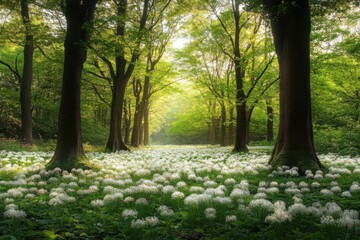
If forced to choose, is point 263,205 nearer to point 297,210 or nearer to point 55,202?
Result: point 297,210

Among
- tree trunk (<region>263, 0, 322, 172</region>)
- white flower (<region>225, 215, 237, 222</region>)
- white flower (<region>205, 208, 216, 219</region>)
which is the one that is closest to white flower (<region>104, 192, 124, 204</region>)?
white flower (<region>205, 208, 216, 219</region>)

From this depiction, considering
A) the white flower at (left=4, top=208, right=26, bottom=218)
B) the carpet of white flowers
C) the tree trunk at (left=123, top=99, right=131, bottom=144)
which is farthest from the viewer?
the tree trunk at (left=123, top=99, right=131, bottom=144)

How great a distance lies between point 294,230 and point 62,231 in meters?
3.13

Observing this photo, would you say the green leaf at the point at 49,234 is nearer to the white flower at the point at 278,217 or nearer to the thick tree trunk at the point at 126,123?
the white flower at the point at 278,217

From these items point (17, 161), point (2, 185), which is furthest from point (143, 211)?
point (17, 161)

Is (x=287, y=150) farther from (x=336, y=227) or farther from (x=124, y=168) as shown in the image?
(x=336, y=227)

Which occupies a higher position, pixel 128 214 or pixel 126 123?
pixel 126 123

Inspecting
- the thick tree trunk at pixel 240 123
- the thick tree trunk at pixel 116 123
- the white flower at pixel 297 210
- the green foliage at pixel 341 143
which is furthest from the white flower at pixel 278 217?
the thick tree trunk at pixel 116 123

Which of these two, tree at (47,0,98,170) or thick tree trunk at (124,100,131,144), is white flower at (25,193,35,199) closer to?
tree at (47,0,98,170)

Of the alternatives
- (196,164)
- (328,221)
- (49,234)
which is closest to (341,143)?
(196,164)

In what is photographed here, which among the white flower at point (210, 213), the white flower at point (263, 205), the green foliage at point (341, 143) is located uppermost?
the green foliage at point (341, 143)

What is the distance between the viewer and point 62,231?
14.7ft

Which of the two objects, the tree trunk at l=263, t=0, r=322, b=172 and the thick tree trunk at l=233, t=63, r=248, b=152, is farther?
the thick tree trunk at l=233, t=63, r=248, b=152

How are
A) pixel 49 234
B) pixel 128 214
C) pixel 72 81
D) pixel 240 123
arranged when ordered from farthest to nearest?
pixel 240 123 < pixel 72 81 < pixel 128 214 < pixel 49 234
